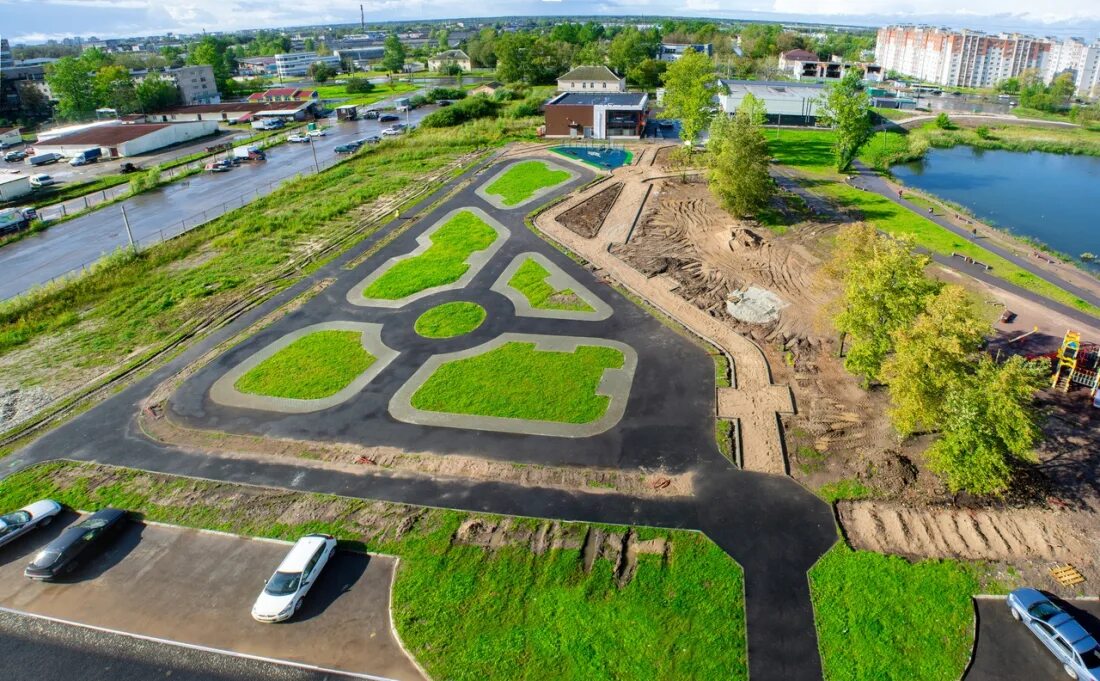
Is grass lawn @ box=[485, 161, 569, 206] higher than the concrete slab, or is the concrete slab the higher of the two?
Answer: grass lawn @ box=[485, 161, 569, 206]

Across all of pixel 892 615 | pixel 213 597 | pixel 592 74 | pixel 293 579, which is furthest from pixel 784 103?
pixel 213 597

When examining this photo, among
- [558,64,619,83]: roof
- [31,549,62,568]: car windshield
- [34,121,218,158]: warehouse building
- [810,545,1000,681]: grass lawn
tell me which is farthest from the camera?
[558,64,619,83]: roof

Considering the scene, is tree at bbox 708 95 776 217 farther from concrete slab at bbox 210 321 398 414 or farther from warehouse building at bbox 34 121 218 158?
warehouse building at bbox 34 121 218 158

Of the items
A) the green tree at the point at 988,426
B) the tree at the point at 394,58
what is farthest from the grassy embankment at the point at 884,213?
the tree at the point at 394,58

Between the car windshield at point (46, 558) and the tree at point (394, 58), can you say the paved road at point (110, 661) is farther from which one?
the tree at point (394, 58)

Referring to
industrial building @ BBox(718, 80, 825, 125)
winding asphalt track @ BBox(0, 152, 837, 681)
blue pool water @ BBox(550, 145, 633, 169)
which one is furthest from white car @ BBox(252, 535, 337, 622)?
industrial building @ BBox(718, 80, 825, 125)

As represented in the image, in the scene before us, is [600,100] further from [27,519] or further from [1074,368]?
[27,519]

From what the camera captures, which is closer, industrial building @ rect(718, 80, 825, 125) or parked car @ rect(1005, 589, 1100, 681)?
parked car @ rect(1005, 589, 1100, 681)
